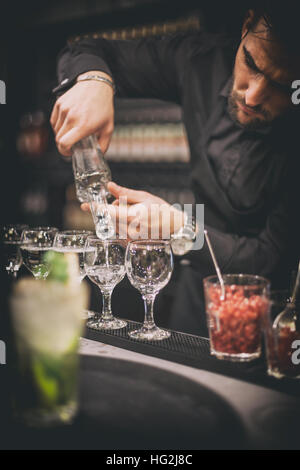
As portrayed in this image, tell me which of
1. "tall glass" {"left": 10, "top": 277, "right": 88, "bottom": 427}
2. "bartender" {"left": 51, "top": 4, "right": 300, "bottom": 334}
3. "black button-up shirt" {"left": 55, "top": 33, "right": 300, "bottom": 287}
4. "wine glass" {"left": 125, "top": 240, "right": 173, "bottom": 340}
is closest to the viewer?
"tall glass" {"left": 10, "top": 277, "right": 88, "bottom": 427}

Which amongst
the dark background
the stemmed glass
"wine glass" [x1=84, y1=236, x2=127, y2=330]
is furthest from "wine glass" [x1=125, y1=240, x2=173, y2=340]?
the dark background

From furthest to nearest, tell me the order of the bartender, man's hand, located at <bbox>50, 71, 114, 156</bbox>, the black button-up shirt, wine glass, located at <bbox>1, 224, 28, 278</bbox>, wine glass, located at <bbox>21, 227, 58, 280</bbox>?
the black button-up shirt, the bartender, man's hand, located at <bbox>50, 71, 114, 156</bbox>, wine glass, located at <bbox>1, 224, 28, 278</bbox>, wine glass, located at <bbox>21, 227, 58, 280</bbox>

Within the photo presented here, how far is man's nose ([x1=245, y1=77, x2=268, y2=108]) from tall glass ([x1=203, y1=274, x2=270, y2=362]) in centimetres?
103

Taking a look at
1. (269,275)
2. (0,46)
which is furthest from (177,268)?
(0,46)

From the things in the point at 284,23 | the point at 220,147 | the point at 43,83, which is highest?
the point at 43,83

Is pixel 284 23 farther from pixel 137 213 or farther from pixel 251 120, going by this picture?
pixel 137 213

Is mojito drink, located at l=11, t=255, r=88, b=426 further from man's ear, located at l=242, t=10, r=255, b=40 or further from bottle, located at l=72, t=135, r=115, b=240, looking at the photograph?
man's ear, located at l=242, t=10, r=255, b=40

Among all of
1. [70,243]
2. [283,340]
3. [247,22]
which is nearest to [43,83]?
[247,22]

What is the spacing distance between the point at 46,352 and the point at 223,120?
1.59 m

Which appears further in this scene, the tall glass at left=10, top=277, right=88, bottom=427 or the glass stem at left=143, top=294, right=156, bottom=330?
the glass stem at left=143, top=294, right=156, bottom=330

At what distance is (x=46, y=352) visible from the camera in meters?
0.80

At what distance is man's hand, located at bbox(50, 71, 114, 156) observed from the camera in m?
1.78
